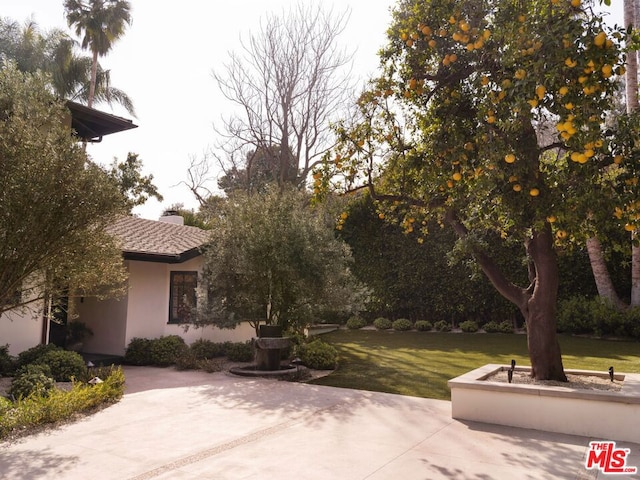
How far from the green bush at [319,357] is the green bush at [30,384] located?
5.76 meters

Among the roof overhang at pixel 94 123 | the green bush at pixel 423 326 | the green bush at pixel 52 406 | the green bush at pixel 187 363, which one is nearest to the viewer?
the green bush at pixel 52 406

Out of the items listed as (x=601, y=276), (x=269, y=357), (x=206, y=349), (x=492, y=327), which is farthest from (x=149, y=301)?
(x=601, y=276)

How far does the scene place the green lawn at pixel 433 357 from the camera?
9938 mm

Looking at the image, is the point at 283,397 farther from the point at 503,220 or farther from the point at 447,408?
the point at 503,220

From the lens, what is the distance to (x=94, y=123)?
559 inches

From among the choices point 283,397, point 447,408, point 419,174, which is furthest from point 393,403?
point 419,174

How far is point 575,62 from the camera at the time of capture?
4.80m

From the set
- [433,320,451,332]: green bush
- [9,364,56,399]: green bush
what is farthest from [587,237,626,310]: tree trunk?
[9,364,56,399]: green bush

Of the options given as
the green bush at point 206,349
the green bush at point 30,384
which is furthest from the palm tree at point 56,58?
the green bush at point 30,384

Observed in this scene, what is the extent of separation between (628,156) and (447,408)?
452 centimetres

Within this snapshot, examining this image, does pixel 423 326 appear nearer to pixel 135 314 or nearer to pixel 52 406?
pixel 135 314

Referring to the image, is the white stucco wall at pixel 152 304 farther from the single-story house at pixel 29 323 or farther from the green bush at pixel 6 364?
the green bush at pixel 6 364

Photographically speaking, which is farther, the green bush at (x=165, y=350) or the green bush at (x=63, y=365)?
the green bush at (x=165, y=350)

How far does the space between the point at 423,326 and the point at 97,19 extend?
80.7 feet
